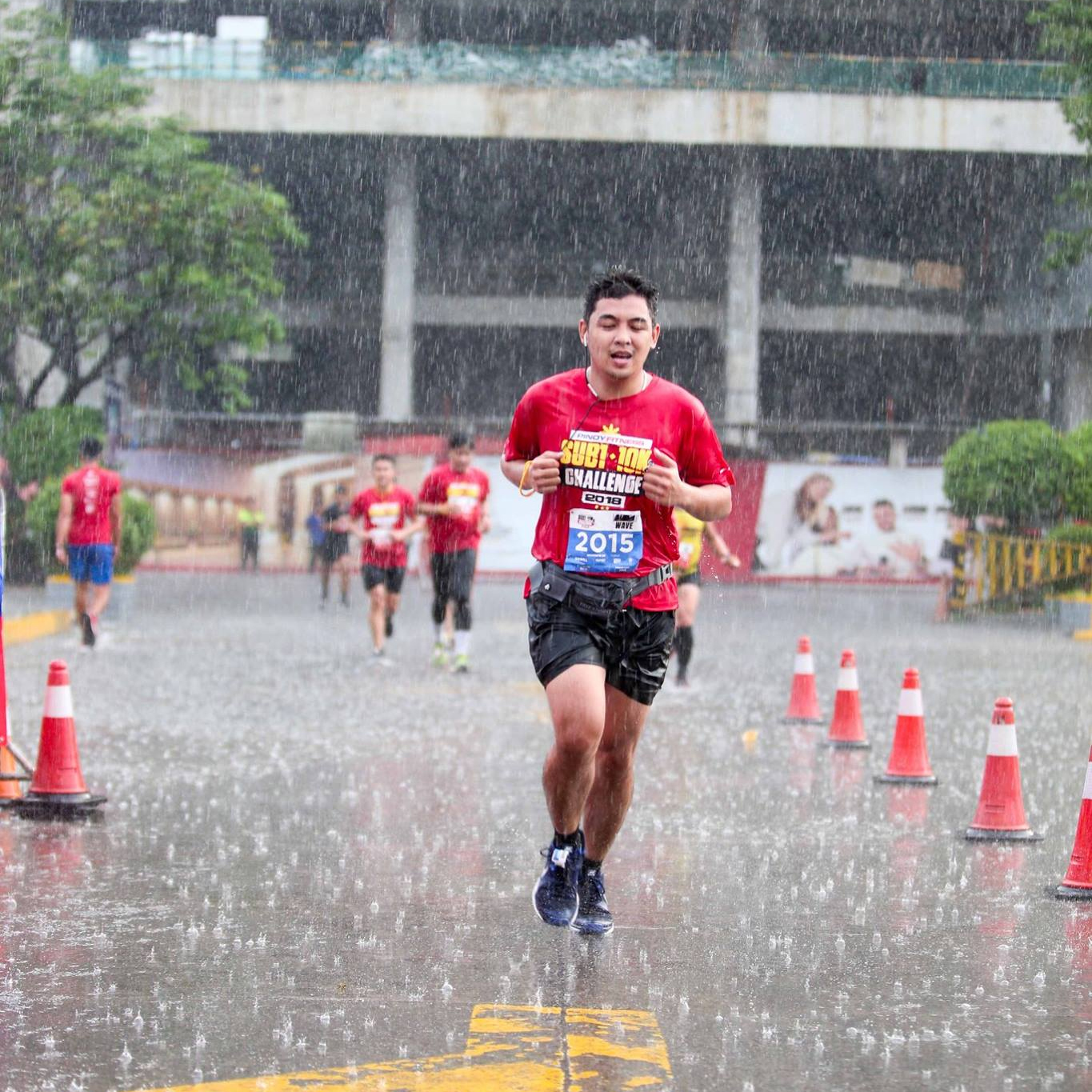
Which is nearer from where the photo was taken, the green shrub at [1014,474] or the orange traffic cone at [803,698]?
the orange traffic cone at [803,698]

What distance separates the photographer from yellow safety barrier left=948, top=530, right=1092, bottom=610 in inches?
995

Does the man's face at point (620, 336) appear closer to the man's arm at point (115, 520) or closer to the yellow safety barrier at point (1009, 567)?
the man's arm at point (115, 520)

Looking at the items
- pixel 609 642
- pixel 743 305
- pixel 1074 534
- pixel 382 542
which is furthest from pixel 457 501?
pixel 743 305

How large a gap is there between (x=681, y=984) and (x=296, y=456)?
105 feet

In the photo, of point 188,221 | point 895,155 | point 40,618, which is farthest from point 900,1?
point 40,618

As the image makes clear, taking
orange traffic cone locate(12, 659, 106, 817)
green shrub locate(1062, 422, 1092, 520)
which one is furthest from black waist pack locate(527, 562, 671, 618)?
green shrub locate(1062, 422, 1092, 520)

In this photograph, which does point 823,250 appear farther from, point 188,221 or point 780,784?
point 780,784

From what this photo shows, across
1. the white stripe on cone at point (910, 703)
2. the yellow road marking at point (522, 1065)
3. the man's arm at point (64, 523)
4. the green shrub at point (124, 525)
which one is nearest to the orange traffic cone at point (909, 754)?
the white stripe on cone at point (910, 703)

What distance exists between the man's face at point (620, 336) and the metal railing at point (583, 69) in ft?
111

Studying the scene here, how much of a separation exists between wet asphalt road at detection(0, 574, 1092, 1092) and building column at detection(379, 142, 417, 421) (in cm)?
2894

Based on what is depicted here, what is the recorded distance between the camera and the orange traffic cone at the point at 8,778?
8.42m

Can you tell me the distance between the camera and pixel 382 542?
54.2 feet

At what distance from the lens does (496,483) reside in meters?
35.4

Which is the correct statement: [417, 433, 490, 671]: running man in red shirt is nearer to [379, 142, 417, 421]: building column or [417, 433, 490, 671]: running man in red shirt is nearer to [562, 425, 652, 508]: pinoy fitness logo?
[562, 425, 652, 508]: pinoy fitness logo
